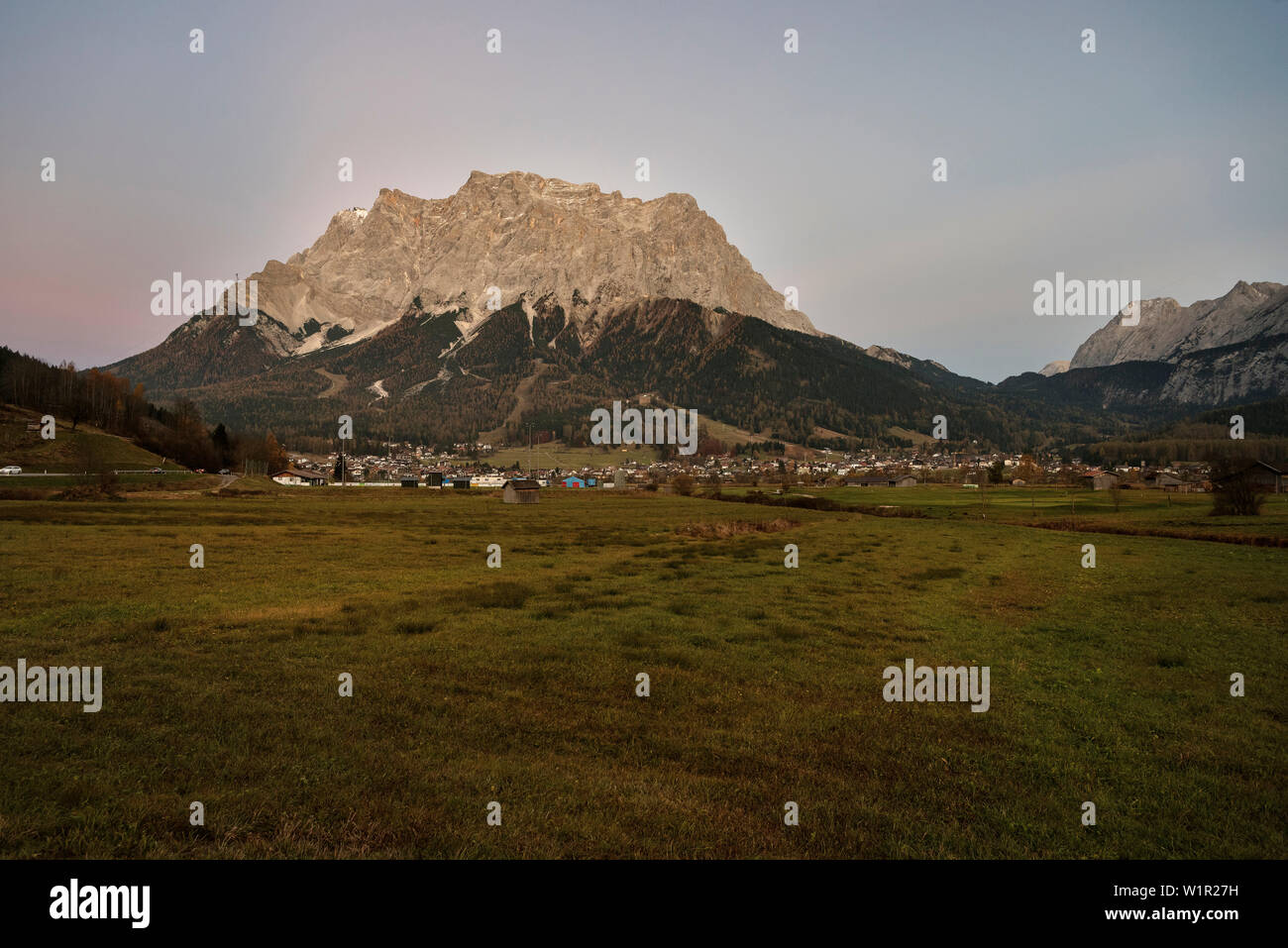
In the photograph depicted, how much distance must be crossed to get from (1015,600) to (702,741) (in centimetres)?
2306

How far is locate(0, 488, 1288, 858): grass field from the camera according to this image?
8.02 metres

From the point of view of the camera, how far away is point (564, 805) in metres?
8.62

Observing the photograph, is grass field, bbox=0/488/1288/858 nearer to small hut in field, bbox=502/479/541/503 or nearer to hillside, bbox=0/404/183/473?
small hut in field, bbox=502/479/541/503

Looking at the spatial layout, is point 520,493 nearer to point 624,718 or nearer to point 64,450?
point 64,450

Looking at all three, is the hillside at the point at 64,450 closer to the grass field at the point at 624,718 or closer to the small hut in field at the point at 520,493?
the small hut in field at the point at 520,493

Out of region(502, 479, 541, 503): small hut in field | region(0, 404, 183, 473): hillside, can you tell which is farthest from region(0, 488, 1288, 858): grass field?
region(0, 404, 183, 473): hillside

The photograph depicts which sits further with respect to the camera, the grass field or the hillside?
the hillside

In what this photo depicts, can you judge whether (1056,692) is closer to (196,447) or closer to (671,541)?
(671,541)

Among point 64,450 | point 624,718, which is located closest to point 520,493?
point 64,450

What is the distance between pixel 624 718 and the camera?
41.5 feet

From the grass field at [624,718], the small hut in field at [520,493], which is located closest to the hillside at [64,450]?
the small hut in field at [520,493]

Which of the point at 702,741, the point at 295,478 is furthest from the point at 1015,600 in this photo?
the point at 295,478

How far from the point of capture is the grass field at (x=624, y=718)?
8.02 m
